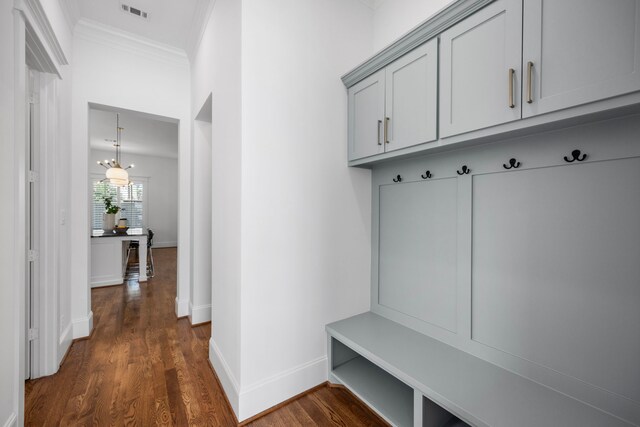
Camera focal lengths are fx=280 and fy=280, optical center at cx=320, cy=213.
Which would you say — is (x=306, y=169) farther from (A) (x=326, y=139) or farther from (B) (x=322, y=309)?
(B) (x=322, y=309)

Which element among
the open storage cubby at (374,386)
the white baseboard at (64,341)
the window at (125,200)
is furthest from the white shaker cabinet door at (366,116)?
the window at (125,200)

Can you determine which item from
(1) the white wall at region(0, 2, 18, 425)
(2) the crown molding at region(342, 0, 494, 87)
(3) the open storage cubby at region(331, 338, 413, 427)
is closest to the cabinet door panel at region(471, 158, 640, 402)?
(3) the open storage cubby at region(331, 338, 413, 427)

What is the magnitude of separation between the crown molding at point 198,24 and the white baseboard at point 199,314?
2866mm

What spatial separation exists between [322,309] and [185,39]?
3.24 meters

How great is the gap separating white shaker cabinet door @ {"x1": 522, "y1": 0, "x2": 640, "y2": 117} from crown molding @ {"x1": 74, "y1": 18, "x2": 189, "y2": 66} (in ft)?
11.5

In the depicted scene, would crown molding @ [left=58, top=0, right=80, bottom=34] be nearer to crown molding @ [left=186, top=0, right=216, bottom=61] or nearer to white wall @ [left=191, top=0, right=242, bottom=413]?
crown molding @ [left=186, top=0, right=216, bottom=61]

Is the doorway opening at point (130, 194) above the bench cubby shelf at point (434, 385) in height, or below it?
above

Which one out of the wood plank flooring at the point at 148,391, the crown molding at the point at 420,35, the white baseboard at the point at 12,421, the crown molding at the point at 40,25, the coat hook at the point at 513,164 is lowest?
the wood plank flooring at the point at 148,391

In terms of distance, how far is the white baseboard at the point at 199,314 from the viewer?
317 centimetres

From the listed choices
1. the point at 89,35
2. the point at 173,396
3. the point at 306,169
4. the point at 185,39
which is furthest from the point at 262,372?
the point at 89,35

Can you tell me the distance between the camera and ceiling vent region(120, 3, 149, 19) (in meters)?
2.64

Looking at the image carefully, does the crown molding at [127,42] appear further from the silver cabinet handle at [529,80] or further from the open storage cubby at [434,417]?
the open storage cubby at [434,417]

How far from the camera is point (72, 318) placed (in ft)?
9.20

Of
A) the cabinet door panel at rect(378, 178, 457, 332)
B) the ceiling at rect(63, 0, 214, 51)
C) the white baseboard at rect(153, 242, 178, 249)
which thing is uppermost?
A: the ceiling at rect(63, 0, 214, 51)
